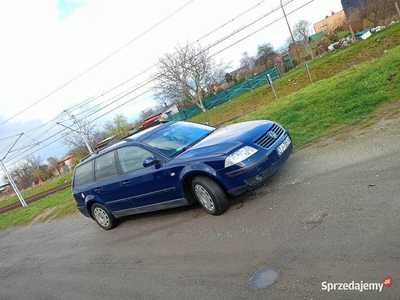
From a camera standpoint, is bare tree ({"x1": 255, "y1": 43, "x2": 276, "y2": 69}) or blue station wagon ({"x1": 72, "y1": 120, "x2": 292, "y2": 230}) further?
bare tree ({"x1": 255, "y1": 43, "x2": 276, "y2": 69})

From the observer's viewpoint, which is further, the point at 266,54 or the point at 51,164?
the point at 51,164

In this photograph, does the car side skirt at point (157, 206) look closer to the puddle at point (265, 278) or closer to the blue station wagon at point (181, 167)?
the blue station wagon at point (181, 167)

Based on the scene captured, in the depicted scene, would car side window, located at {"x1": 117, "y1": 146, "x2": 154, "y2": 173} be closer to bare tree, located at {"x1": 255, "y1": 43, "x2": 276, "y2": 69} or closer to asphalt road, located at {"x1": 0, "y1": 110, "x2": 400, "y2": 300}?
asphalt road, located at {"x1": 0, "y1": 110, "x2": 400, "y2": 300}

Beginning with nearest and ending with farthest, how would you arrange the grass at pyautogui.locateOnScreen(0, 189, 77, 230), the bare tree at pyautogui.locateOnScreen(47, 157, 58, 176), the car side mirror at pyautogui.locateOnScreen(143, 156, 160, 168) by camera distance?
the car side mirror at pyautogui.locateOnScreen(143, 156, 160, 168) < the grass at pyautogui.locateOnScreen(0, 189, 77, 230) < the bare tree at pyautogui.locateOnScreen(47, 157, 58, 176)

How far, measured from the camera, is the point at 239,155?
475 centimetres

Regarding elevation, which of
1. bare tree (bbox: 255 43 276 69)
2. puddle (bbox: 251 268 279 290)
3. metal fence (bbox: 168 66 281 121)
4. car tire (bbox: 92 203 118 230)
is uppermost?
bare tree (bbox: 255 43 276 69)

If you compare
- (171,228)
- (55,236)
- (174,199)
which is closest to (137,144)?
(174,199)

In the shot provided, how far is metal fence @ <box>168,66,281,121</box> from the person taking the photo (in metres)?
37.0

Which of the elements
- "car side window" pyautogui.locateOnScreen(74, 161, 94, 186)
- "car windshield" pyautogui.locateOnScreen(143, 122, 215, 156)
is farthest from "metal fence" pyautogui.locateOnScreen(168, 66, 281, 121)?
"car side window" pyautogui.locateOnScreen(74, 161, 94, 186)

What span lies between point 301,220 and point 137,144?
10.8 feet

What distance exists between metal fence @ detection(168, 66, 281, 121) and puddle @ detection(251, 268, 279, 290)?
113ft

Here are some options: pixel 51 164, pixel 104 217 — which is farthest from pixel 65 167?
pixel 104 217

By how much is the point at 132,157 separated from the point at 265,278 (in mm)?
3586

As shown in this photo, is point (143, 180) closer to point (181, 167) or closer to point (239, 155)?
point (181, 167)
